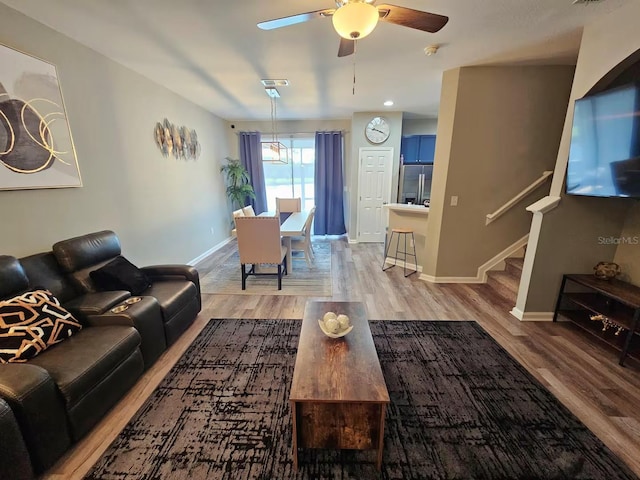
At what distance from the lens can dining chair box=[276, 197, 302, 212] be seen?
557cm

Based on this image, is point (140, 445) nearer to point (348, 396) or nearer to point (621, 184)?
point (348, 396)

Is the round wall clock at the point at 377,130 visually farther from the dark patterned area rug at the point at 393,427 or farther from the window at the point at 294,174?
the dark patterned area rug at the point at 393,427

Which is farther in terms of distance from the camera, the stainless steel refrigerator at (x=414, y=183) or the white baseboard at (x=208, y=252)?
the stainless steel refrigerator at (x=414, y=183)

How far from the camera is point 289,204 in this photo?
5.61 meters

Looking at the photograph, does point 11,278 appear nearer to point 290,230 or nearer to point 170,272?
point 170,272

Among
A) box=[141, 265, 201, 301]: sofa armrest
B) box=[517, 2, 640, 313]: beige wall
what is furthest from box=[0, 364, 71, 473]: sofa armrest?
box=[517, 2, 640, 313]: beige wall

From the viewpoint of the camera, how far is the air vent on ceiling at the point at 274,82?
136 inches

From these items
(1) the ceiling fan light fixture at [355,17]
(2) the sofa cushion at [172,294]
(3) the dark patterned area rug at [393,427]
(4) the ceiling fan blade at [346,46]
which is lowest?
(3) the dark patterned area rug at [393,427]

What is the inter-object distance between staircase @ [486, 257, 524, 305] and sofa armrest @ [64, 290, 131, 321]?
163 inches

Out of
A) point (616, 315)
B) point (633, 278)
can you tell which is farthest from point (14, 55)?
point (633, 278)

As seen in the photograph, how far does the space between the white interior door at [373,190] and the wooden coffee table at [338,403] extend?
4634 mm

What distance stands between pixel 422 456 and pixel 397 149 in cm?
533

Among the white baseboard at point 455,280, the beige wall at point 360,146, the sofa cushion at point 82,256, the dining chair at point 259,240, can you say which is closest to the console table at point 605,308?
the white baseboard at point 455,280

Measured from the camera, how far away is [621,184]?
2074mm
